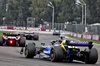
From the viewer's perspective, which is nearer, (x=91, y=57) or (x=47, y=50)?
(x=91, y=57)

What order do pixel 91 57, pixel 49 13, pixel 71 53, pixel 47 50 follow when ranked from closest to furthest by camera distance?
pixel 71 53
pixel 91 57
pixel 47 50
pixel 49 13

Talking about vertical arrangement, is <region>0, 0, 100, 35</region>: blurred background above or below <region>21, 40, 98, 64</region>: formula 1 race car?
above

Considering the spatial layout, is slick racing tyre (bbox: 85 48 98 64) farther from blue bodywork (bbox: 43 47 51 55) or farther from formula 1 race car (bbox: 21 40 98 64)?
blue bodywork (bbox: 43 47 51 55)

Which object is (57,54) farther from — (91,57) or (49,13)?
(49,13)

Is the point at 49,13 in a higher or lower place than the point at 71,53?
higher

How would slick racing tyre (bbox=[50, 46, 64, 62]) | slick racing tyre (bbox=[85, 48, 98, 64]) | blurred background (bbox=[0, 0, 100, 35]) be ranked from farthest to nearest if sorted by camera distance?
blurred background (bbox=[0, 0, 100, 35]) → slick racing tyre (bbox=[85, 48, 98, 64]) → slick racing tyre (bbox=[50, 46, 64, 62])

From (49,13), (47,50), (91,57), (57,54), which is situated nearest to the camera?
(57,54)

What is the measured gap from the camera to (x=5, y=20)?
11944 centimetres

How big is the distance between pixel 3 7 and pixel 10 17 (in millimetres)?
18706

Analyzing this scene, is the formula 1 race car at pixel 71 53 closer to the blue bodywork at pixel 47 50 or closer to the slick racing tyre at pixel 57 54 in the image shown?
the slick racing tyre at pixel 57 54

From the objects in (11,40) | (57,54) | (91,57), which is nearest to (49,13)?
(11,40)

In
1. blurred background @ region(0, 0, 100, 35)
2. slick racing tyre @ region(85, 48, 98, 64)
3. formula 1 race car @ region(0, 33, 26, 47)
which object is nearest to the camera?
slick racing tyre @ region(85, 48, 98, 64)

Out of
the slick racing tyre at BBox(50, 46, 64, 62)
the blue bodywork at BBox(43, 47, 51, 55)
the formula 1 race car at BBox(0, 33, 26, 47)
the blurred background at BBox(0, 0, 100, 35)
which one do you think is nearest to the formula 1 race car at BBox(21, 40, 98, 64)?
the slick racing tyre at BBox(50, 46, 64, 62)

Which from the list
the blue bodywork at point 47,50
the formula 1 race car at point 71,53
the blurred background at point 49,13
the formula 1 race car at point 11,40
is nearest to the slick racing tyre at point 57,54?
the formula 1 race car at point 71,53
